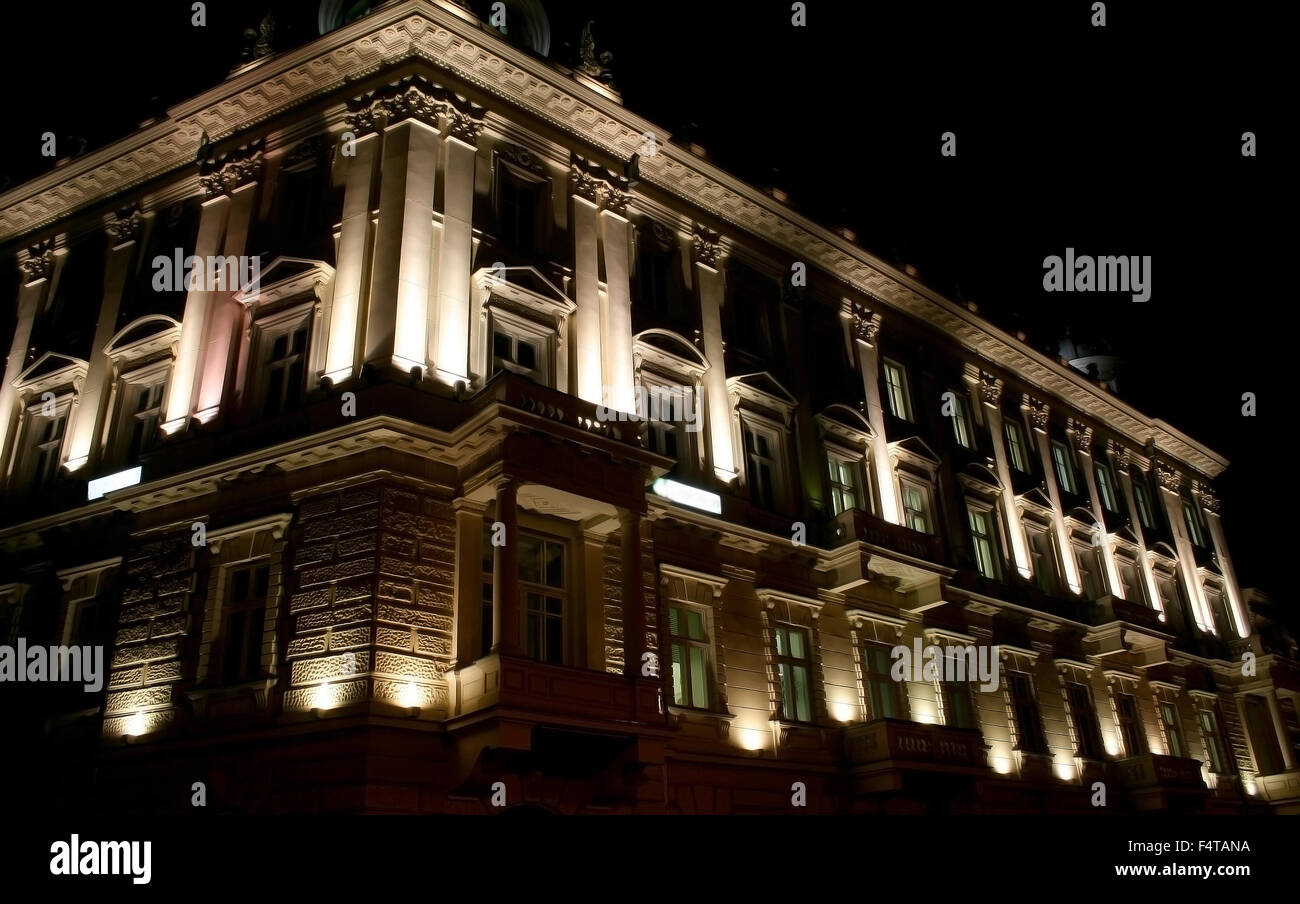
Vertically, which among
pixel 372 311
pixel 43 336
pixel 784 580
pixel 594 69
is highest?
pixel 594 69

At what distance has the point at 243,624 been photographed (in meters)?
18.5

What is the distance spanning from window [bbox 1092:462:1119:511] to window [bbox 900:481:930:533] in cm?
1252

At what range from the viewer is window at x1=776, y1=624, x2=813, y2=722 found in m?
22.9

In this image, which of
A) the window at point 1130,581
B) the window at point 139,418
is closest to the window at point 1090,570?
the window at point 1130,581

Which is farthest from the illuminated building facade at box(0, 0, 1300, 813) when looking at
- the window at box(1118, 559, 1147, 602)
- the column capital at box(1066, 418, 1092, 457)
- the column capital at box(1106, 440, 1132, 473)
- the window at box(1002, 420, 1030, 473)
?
the column capital at box(1106, 440, 1132, 473)

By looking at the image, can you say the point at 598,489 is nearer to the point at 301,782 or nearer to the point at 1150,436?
the point at 301,782

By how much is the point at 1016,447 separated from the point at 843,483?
36.5 ft

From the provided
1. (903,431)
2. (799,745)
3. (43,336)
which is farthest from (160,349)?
(903,431)

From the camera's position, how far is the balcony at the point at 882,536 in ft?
81.6

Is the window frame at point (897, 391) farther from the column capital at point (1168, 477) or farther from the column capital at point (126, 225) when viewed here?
the column capital at point (126, 225)

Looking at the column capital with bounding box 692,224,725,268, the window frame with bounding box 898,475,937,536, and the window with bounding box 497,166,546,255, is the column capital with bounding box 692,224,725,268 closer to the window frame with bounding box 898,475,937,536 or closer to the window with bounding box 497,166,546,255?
the window with bounding box 497,166,546,255

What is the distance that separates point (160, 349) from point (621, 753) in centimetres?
1427

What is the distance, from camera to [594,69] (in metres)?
26.1

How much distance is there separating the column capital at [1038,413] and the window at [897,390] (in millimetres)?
7671
